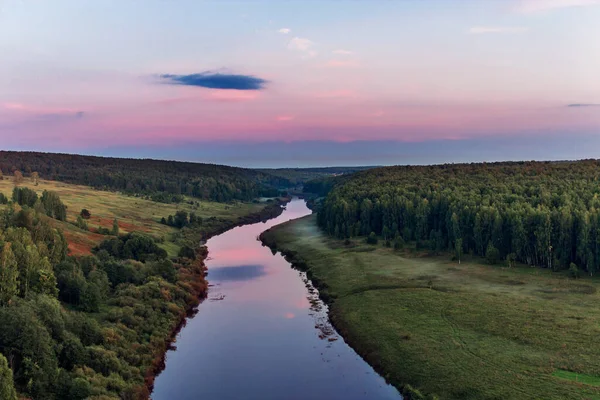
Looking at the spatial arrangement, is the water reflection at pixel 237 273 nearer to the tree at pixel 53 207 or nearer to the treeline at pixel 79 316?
the treeline at pixel 79 316

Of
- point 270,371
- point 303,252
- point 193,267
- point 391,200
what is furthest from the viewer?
point 391,200

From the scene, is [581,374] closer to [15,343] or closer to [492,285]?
[492,285]

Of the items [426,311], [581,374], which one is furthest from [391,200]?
[581,374]

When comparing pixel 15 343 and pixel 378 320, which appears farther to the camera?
pixel 378 320

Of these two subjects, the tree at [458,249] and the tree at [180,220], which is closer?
the tree at [458,249]

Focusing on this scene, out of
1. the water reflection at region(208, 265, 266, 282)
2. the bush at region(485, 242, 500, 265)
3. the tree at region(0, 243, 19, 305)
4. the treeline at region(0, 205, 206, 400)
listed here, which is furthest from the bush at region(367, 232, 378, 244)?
the tree at region(0, 243, 19, 305)

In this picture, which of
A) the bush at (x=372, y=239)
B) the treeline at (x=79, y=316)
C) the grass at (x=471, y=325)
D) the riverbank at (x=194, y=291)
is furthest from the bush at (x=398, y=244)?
the treeline at (x=79, y=316)

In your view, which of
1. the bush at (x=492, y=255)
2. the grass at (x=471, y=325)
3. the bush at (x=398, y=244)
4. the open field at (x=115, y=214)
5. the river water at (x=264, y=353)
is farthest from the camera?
the bush at (x=398, y=244)

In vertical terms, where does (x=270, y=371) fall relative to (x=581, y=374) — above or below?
below
